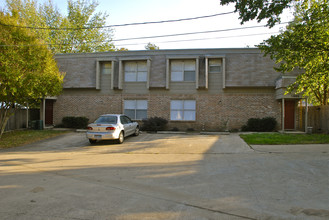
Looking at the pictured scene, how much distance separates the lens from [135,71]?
19.1m

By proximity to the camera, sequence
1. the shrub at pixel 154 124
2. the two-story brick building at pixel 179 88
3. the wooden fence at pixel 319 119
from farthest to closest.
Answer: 1. the two-story brick building at pixel 179 88
2. the shrub at pixel 154 124
3. the wooden fence at pixel 319 119

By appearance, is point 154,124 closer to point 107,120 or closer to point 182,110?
point 182,110

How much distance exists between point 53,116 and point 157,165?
1503cm

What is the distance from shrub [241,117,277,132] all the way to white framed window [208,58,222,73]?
14.4ft

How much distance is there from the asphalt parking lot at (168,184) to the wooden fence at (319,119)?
6.33 meters

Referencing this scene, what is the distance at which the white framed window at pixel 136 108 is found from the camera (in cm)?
1888

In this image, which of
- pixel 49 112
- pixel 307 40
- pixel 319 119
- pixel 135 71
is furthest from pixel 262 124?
pixel 49 112

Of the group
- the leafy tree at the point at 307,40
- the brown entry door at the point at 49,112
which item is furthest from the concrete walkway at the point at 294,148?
the brown entry door at the point at 49,112

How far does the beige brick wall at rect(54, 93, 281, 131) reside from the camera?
17312mm

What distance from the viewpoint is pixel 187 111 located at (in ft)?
60.0

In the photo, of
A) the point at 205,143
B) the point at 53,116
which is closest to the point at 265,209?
the point at 205,143

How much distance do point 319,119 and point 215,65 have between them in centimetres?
A: 809

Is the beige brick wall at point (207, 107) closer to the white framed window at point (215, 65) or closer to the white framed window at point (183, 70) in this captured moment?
the white framed window at point (183, 70)

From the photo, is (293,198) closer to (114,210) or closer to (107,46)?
(114,210)
